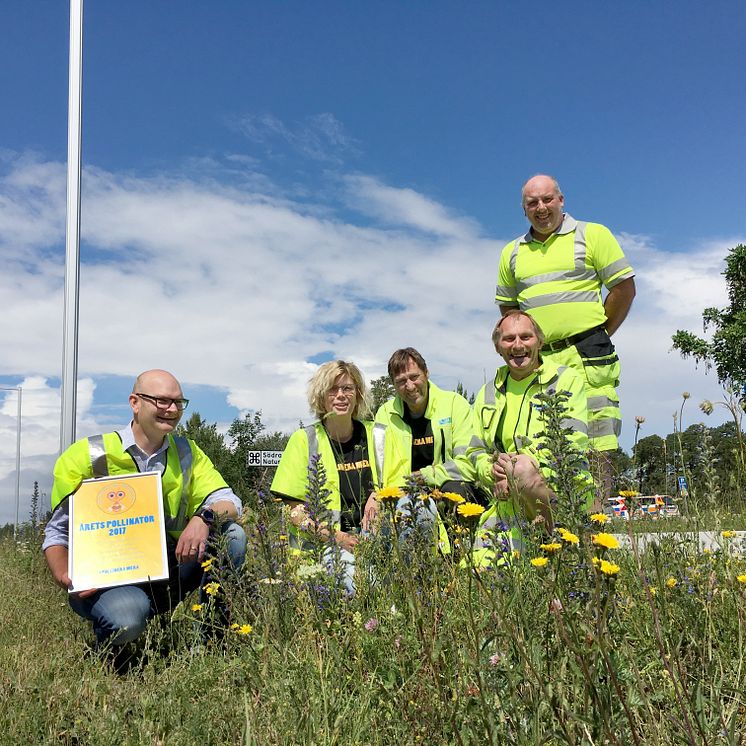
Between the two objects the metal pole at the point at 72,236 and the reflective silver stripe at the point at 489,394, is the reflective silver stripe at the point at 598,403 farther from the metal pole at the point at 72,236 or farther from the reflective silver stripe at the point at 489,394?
the metal pole at the point at 72,236

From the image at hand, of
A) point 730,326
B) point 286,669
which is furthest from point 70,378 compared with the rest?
point 730,326

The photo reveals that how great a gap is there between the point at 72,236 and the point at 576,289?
5.30 m

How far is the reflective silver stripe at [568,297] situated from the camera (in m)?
5.14

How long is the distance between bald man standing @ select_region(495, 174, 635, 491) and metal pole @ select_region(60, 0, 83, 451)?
4.47m

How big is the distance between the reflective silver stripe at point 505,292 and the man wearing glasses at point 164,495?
2.64 m

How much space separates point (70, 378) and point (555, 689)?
631 centimetres

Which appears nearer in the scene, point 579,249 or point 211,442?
point 579,249

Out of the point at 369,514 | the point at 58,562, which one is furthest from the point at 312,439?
the point at 58,562

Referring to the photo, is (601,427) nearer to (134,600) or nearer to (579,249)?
(579,249)

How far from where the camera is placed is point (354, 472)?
5012 millimetres

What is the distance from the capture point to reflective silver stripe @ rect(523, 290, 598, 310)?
16.9ft

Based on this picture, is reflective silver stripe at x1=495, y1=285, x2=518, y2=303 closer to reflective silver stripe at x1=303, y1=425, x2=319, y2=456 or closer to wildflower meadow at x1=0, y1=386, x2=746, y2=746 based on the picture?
reflective silver stripe at x1=303, y1=425, x2=319, y2=456

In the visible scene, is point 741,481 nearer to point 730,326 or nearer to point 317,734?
point 317,734

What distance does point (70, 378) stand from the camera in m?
7.03
